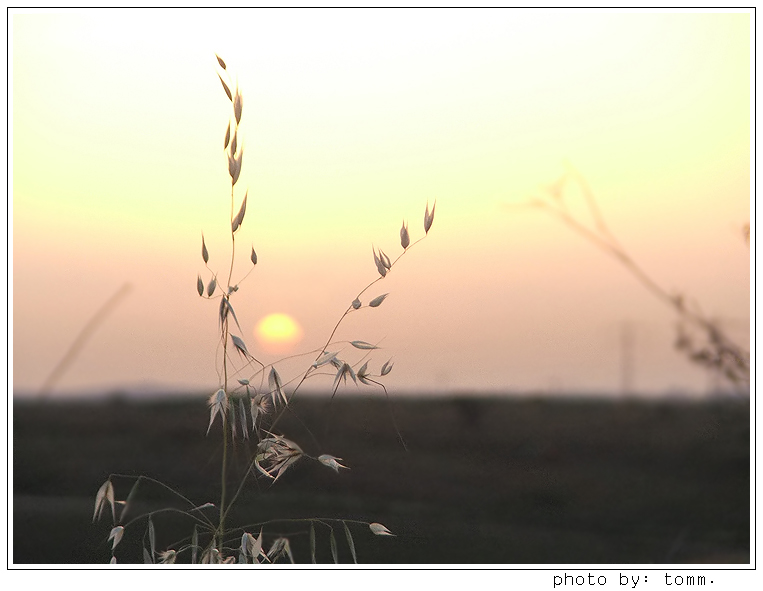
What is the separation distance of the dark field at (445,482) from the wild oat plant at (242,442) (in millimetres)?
24

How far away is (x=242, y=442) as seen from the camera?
190 cm

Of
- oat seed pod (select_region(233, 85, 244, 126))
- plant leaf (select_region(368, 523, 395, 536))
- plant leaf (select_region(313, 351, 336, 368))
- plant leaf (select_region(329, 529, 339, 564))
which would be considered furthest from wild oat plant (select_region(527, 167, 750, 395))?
plant leaf (select_region(329, 529, 339, 564))

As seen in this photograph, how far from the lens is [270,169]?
77.2 inches

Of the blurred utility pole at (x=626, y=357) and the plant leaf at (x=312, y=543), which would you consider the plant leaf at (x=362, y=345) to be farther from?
the blurred utility pole at (x=626, y=357)

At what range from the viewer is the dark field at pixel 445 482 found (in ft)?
6.30

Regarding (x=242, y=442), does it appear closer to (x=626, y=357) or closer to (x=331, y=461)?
(x=331, y=461)

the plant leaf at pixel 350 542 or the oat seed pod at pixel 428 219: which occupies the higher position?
the oat seed pod at pixel 428 219

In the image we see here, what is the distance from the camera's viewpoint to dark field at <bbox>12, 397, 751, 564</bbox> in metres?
1.92

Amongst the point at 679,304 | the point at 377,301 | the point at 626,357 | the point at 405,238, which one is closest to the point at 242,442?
the point at 377,301

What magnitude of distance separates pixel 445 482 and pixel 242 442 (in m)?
0.55

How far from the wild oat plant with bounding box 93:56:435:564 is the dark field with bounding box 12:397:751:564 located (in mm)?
24

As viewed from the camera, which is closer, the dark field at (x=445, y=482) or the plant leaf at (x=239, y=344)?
the plant leaf at (x=239, y=344)

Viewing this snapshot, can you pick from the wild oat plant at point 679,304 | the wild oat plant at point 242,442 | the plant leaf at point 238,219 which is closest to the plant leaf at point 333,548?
the wild oat plant at point 242,442
